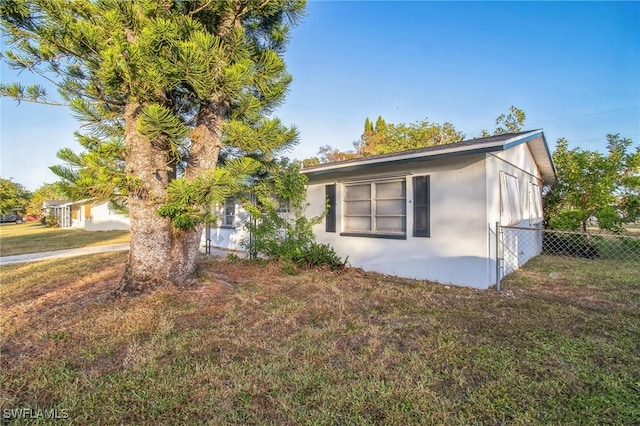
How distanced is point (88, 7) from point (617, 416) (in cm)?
641

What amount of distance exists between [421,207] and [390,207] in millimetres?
746

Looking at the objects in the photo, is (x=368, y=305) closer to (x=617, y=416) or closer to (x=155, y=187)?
(x=617, y=416)

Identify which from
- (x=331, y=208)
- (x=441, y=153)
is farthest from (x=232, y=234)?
(x=441, y=153)

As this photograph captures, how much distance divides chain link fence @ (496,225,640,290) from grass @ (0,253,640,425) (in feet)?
6.86

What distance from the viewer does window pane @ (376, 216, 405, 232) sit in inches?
247

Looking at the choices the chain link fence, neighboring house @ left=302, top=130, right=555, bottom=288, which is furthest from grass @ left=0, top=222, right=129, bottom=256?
the chain link fence

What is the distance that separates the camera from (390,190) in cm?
640

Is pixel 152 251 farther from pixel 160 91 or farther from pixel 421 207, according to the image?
pixel 421 207

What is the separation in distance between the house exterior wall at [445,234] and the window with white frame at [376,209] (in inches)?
8.1

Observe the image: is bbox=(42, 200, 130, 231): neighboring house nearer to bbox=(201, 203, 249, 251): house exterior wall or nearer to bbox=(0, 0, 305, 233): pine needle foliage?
bbox=(201, 203, 249, 251): house exterior wall

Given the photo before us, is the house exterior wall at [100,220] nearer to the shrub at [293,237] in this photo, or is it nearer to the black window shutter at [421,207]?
the shrub at [293,237]

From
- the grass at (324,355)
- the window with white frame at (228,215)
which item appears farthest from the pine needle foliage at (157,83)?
the window with white frame at (228,215)

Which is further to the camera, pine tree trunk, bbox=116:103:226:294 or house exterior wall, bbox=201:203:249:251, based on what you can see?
house exterior wall, bbox=201:203:249:251

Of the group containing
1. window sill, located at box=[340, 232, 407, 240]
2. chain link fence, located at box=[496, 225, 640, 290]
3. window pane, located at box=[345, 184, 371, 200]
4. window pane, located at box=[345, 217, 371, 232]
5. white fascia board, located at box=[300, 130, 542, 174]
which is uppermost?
white fascia board, located at box=[300, 130, 542, 174]
